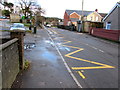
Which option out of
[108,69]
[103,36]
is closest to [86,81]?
[108,69]

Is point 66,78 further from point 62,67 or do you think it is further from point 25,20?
point 25,20

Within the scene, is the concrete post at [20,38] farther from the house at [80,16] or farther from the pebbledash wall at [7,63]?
the house at [80,16]

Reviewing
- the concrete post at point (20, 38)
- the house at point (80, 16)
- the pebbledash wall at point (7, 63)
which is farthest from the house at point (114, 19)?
the house at point (80, 16)

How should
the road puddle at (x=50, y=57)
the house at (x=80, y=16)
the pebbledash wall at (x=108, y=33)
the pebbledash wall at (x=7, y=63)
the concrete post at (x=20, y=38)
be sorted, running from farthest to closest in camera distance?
the house at (x=80, y=16) < the pebbledash wall at (x=108, y=33) < the road puddle at (x=50, y=57) < the concrete post at (x=20, y=38) < the pebbledash wall at (x=7, y=63)

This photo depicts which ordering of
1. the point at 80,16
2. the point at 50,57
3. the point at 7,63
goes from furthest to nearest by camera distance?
1. the point at 80,16
2. the point at 50,57
3. the point at 7,63

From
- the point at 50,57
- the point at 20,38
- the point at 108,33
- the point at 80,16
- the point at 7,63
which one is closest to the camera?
the point at 7,63

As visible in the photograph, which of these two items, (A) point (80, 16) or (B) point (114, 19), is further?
(A) point (80, 16)

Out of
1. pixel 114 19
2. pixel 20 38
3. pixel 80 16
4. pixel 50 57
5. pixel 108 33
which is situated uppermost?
pixel 80 16

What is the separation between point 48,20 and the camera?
95.9m

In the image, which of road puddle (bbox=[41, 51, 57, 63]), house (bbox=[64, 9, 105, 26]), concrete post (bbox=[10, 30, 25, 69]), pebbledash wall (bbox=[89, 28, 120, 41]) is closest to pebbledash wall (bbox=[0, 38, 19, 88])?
concrete post (bbox=[10, 30, 25, 69])

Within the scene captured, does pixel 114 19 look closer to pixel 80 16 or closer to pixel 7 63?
pixel 7 63

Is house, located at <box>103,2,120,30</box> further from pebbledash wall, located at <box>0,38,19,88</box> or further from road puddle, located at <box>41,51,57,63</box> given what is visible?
pebbledash wall, located at <box>0,38,19,88</box>

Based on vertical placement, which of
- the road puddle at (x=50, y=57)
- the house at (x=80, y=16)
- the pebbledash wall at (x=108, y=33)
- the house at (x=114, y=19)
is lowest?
the road puddle at (x=50, y=57)

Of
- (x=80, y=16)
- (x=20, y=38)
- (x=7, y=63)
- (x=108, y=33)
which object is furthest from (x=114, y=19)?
(x=80, y=16)
